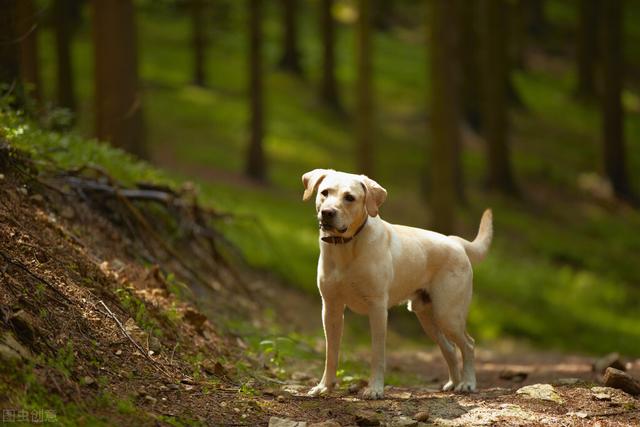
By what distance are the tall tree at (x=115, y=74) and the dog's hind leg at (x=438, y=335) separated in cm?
715

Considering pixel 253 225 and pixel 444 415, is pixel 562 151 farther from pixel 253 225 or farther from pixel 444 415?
pixel 444 415

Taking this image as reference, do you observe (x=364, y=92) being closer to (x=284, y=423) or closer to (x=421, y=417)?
(x=421, y=417)

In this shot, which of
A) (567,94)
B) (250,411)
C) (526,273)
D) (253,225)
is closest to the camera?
(250,411)

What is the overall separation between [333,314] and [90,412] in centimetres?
262

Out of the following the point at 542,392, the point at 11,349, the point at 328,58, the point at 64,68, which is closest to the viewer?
the point at 11,349

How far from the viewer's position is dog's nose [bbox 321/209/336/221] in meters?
7.21

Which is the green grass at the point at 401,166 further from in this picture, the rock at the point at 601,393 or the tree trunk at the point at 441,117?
the rock at the point at 601,393

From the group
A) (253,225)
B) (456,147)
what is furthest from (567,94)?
(253,225)

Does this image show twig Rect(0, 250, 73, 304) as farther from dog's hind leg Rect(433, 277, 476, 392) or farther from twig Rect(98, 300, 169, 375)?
dog's hind leg Rect(433, 277, 476, 392)

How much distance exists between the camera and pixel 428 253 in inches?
335

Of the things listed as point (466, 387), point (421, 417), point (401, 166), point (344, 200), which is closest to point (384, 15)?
point (401, 166)

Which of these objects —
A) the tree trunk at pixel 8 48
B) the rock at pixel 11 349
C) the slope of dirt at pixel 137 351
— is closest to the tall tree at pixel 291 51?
the tree trunk at pixel 8 48

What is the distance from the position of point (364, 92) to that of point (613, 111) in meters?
13.8

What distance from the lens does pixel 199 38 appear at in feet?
114
